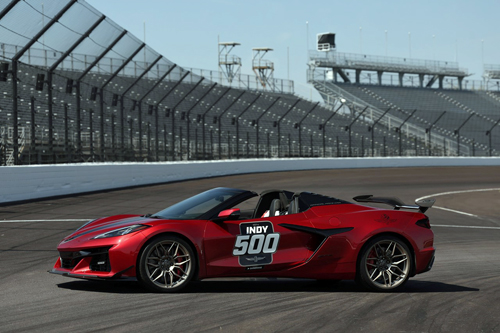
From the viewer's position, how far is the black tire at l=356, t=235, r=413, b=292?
21.1 feet

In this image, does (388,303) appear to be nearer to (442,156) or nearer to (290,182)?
(290,182)

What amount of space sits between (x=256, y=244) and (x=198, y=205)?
704 millimetres

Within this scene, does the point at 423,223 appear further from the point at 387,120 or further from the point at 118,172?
the point at 387,120

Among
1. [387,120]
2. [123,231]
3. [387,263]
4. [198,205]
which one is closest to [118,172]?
[198,205]

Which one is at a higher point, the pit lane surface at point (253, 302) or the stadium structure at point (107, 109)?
the stadium structure at point (107, 109)

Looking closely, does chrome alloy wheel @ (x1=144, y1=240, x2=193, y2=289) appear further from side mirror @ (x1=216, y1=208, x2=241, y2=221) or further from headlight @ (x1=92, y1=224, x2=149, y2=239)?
side mirror @ (x1=216, y1=208, x2=241, y2=221)

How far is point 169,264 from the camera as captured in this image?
20.1 ft

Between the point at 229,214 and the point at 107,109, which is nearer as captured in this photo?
the point at 229,214

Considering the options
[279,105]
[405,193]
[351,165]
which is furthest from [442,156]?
[405,193]

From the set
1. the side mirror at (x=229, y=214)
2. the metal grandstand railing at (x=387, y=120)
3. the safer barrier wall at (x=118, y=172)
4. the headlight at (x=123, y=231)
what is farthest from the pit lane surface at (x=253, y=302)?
the metal grandstand railing at (x=387, y=120)

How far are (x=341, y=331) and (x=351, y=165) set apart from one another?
38465 mm

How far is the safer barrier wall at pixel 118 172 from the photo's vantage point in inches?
672

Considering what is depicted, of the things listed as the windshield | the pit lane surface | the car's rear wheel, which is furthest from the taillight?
the car's rear wheel

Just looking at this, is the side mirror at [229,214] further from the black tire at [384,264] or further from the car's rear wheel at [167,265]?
the black tire at [384,264]
